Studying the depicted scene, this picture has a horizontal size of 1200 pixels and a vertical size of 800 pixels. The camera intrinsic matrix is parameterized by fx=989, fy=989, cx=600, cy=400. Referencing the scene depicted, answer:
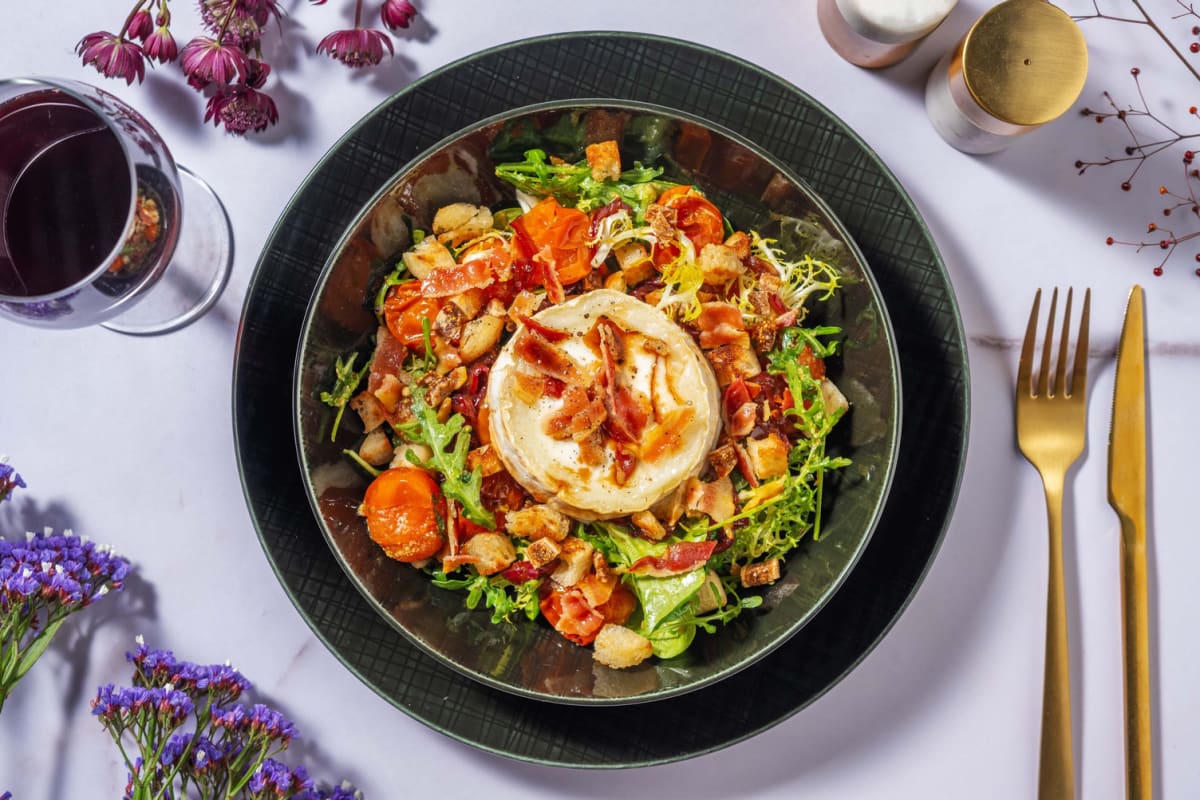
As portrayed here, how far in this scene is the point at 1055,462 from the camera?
3.96 m

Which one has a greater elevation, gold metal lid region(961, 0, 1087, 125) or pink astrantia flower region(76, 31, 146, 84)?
gold metal lid region(961, 0, 1087, 125)

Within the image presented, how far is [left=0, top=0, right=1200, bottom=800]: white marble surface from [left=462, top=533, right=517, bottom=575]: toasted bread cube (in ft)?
2.95

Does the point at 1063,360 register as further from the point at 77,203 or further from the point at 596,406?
the point at 77,203

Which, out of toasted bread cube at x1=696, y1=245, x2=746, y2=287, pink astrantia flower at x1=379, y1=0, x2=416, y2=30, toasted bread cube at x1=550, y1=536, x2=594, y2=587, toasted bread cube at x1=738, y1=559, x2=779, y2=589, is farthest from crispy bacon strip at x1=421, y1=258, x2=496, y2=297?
toasted bread cube at x1=738, y1=559, x2=779, y2=589

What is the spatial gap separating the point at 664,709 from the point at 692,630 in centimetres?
39

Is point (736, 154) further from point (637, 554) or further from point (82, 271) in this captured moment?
point (82, 271)

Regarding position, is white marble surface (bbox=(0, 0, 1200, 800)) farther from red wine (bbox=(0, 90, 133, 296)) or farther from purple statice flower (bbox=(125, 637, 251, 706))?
red wine (bbox=(0, 90, 133, 296))

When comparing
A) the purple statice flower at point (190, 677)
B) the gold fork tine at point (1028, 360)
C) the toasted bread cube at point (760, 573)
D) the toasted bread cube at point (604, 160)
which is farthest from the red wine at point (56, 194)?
the gold fork tine at point (1028, 360)

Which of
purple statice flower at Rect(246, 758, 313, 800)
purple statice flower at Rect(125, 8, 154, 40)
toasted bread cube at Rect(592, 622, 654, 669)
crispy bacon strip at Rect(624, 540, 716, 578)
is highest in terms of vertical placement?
purple statice flower at Rect(125, 8, 154, 40)

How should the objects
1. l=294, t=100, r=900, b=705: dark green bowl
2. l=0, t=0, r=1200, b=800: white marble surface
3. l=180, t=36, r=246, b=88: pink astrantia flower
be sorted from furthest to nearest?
1. l=0, t=0, r=1200, b=800: white marble surface
2. l=180, t=36, r=246, b=88: pink astrantia flower
3. l=294, t=100, r=900, b=705: dark green bowl

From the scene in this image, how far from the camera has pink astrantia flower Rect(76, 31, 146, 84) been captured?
3.80 metres

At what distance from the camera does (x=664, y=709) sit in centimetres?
375

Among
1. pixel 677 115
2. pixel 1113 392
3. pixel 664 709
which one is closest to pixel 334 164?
pixel 677 115

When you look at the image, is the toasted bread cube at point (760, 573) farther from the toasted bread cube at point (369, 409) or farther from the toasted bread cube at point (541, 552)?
the toasted bread cube at point (369, 409)
